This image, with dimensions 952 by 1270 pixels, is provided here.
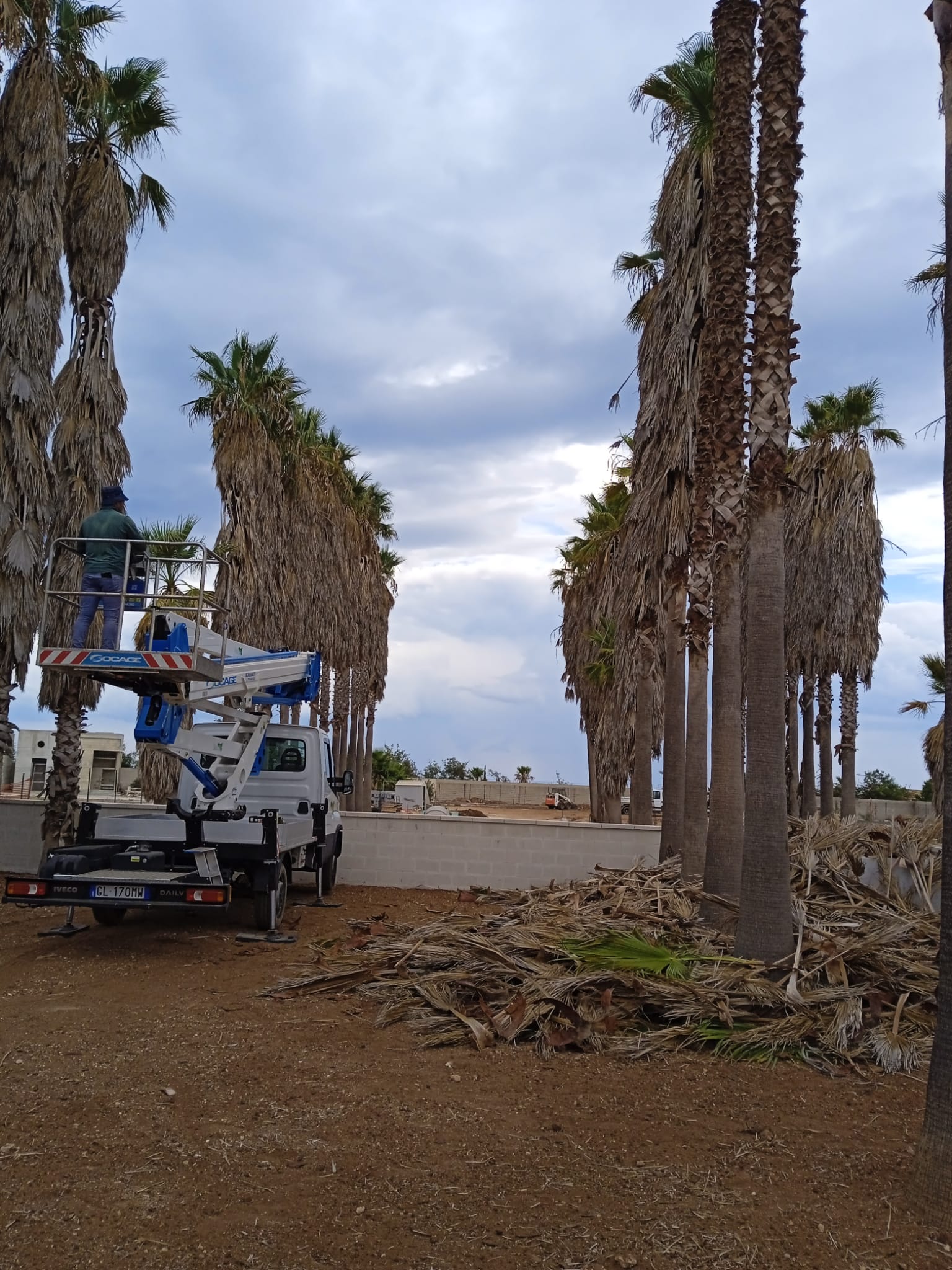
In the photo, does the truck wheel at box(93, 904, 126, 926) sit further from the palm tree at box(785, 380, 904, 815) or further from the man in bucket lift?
the palm tree at box(785, 380, 904, 815)

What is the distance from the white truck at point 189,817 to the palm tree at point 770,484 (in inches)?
196

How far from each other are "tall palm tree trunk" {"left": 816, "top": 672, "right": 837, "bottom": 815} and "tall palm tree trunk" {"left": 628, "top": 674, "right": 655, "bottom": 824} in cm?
1030

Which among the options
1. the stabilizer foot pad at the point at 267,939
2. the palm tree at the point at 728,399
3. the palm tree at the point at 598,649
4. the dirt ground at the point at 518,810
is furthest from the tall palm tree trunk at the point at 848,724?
the stabilizer foot pad at the point at 267,939

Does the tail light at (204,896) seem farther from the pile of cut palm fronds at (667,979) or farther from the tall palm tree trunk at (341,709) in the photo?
the tall palm tree trunk at (341,709)

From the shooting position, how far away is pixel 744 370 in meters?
11.6

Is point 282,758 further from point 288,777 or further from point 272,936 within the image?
point 272,936

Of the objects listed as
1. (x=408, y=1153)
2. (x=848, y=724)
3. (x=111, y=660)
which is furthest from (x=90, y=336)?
(x=848, y=724)

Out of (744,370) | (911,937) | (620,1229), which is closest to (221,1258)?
(620,1229)

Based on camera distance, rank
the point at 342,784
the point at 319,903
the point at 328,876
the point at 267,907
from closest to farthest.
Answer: the point at 267,907, the point at 319,903, the point at 342,784, the point at 328,876

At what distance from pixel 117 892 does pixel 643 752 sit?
14.3 meters

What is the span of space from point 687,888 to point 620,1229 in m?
8.04

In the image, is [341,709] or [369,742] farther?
[369,742]

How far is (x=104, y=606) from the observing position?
10.5 meters

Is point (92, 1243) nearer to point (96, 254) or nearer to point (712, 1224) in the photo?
point (712, 1224)
